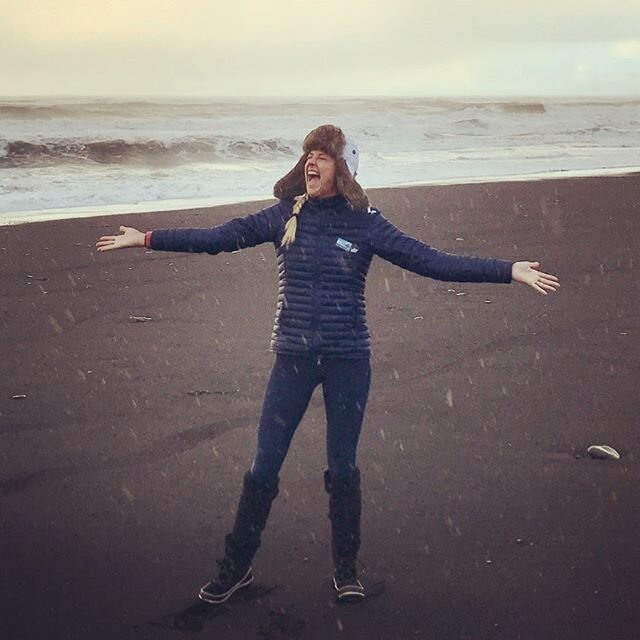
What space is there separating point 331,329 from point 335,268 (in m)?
0.25

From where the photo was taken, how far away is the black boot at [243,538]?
4.33 meters

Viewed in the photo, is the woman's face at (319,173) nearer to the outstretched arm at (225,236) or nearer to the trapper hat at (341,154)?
the trapper hat at (341,154)

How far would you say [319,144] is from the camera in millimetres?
4246

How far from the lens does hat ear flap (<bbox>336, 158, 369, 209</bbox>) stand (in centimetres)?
428

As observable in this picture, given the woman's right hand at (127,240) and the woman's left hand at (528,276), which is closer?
the woman's left hand at (528,276)

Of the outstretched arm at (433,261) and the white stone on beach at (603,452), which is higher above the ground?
the outstretched arm at (433,261)

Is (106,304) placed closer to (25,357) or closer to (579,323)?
(25,357)

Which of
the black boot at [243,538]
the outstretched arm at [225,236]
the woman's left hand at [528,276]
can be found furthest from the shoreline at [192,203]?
the woman's left hand at [528,276]

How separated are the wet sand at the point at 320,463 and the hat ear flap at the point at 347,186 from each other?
5.34 ft

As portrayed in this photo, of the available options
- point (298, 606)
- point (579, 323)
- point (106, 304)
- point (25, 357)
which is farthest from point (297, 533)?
point (106, 304)

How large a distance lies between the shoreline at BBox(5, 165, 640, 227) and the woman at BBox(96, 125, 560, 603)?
517 inches

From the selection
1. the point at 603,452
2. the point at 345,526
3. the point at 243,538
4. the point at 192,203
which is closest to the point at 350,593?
the point at 345,526

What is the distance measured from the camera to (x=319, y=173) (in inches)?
169

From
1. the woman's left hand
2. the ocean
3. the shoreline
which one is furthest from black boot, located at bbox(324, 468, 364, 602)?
the ocean
